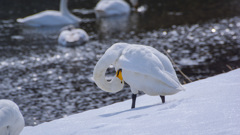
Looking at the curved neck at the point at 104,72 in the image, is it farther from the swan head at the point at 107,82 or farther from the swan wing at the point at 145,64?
the swan wing at the point at 145,64

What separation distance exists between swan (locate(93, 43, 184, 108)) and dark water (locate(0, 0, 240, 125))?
3.44m

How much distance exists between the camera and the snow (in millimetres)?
3490

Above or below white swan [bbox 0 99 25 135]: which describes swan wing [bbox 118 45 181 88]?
above

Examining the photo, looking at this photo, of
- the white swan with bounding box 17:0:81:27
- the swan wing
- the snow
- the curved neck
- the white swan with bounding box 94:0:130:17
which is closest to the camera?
the snow

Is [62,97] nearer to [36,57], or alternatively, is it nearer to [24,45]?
[36,57]

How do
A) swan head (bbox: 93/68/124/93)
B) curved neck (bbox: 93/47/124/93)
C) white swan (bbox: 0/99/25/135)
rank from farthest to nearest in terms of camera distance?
swan head (bbox: 93/68/124/93), curved neck (bbox: 93/47/124/93), white swan (bbox: 0/99/25/135)

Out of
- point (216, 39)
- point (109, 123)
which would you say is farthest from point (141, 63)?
point (216, 39)

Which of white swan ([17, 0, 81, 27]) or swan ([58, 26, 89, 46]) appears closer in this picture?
swan ([58, 26, 89, 46])

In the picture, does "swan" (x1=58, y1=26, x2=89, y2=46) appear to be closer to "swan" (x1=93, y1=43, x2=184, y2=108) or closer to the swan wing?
"swan" (x1=93, y1=43, x2=184, y2=108)

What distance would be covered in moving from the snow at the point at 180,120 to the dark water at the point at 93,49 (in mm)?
3656

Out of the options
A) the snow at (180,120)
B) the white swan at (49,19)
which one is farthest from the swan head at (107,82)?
the white swan at (49,19)

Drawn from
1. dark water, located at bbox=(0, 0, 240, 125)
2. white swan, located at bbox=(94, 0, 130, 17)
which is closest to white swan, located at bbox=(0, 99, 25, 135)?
dark water, located at bbox=(0, 0, 240, 125)

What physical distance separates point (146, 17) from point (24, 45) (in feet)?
20.2

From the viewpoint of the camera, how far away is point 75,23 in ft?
57.6
